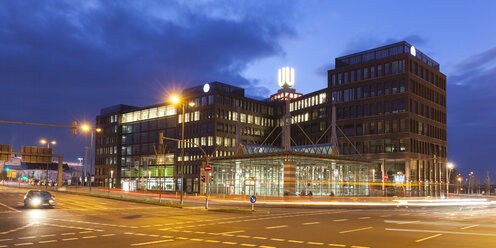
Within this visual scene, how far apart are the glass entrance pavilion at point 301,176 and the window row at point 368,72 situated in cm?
2557

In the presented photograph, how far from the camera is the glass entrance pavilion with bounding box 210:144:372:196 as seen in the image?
65.9 metres

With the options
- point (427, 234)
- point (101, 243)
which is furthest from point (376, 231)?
point (101, 243)

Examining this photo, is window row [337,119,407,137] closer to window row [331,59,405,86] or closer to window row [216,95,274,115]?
window row [331,59,405,86]

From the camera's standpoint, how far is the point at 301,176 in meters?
72.9

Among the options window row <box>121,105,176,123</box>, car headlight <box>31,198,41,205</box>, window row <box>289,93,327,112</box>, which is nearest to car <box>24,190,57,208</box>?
car headlight <box>31,198,41,205</box>

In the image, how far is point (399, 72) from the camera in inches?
3593

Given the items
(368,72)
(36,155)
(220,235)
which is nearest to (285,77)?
(368,72)

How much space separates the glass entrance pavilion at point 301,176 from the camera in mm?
65894

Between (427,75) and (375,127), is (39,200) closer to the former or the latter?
(375,127)

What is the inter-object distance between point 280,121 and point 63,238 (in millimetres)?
108770

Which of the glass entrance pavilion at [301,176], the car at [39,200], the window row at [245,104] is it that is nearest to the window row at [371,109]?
the glass entrance pavilion at [301,176]

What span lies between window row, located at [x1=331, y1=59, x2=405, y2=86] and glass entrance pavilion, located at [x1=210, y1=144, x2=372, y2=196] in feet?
83.9

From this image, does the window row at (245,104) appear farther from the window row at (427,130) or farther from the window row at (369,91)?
the window row at (427,130)

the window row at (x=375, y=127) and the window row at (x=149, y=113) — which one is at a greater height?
the window row at (x=149, y=113)
